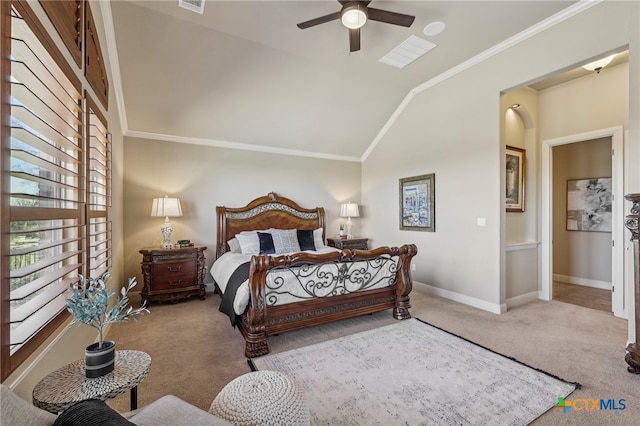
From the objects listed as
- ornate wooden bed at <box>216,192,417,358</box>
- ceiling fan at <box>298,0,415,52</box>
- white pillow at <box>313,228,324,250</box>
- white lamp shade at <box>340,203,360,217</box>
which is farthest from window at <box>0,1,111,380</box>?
white lamp shade at <box>340,203,360,217</box>

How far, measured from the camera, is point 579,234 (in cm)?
509

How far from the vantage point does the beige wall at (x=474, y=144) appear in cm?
289

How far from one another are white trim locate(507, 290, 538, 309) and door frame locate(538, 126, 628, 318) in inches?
5.2

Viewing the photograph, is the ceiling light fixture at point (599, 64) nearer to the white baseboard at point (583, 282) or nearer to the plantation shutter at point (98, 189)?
the white baseboard at point (583, 282)

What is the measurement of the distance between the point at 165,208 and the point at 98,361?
3.09 metres

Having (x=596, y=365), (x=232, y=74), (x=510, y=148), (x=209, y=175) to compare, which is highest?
(x=232, y=74)

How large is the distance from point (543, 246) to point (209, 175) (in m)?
5.34

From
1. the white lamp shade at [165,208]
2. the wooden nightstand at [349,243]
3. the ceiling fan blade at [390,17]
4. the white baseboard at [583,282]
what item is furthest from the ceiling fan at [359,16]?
the white baseboard at [583,282]

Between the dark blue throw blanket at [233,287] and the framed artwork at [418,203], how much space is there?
292cm

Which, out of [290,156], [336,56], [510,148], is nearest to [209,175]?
[290,156]

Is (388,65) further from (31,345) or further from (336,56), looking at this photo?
(31,345)

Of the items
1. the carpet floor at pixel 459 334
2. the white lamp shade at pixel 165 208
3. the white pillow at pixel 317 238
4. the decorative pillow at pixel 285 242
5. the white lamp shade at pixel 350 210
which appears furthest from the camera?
the white lamp shade at pixel 350 210

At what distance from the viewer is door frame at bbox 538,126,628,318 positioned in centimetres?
355

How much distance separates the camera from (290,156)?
18.0ft
